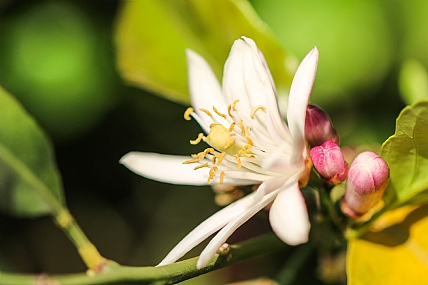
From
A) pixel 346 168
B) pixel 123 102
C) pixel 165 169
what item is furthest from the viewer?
pixel 123 102

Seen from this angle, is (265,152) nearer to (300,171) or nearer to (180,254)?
(300,171)

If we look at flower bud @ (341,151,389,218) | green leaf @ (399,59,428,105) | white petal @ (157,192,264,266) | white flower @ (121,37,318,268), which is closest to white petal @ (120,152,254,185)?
white flower @ (121,37,318,268)

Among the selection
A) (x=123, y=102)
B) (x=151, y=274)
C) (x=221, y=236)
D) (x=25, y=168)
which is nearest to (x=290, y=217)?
(x=221, y=236)

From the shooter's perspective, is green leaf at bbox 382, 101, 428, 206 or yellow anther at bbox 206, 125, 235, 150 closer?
green leaf at bbox 382, 101, 428, 206

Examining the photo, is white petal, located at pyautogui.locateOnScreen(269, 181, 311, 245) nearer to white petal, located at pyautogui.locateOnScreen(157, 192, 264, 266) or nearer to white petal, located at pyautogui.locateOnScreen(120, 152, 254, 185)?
white petal, located at pyautogui.locateOnScreen(157, 192, 264, 266)

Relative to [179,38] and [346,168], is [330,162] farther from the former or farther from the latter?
[179,38]
